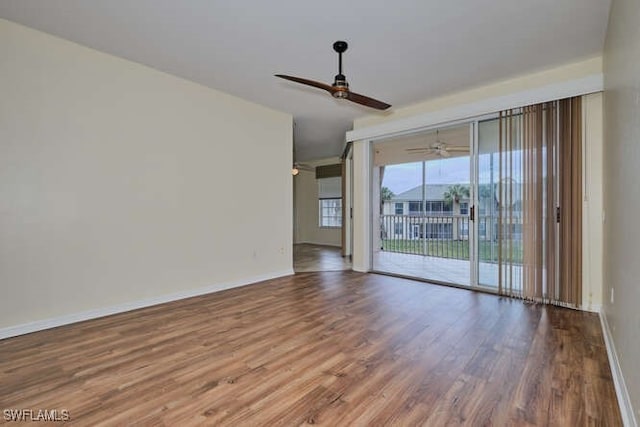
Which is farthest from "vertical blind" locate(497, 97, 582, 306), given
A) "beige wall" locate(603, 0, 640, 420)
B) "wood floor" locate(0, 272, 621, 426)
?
"beige wall" locate(603, 0, 640, 420)

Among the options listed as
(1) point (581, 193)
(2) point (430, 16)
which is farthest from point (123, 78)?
(1) point (581, 193)

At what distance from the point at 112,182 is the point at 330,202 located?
250 inches

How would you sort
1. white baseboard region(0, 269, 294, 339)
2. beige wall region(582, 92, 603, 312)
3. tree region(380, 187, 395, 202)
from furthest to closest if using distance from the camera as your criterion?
tree region(380, 187, 395, 202) → beige wall region(582, 92, 603, 312) → white baseboard region(0, 269, 294, 339)

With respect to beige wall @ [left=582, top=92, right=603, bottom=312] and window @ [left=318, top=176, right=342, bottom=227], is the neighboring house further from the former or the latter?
beige wall @ [left=582, top=92, right=603, bottom=312]

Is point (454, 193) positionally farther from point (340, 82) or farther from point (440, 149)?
point (340, 82)

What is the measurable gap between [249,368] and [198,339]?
71cm

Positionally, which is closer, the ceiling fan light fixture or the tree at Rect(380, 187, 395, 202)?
the ceiling fan light fixture

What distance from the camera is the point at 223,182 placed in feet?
13.6

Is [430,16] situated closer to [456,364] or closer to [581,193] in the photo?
[581,193]

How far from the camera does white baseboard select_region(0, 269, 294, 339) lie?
2.62m

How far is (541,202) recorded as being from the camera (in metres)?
3.40

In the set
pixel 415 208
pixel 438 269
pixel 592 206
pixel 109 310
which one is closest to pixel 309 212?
pixel 415 208

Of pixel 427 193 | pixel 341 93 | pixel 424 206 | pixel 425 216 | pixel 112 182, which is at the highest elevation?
pixel 341 93

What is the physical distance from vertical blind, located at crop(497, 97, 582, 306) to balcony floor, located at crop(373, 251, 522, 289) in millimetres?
170
